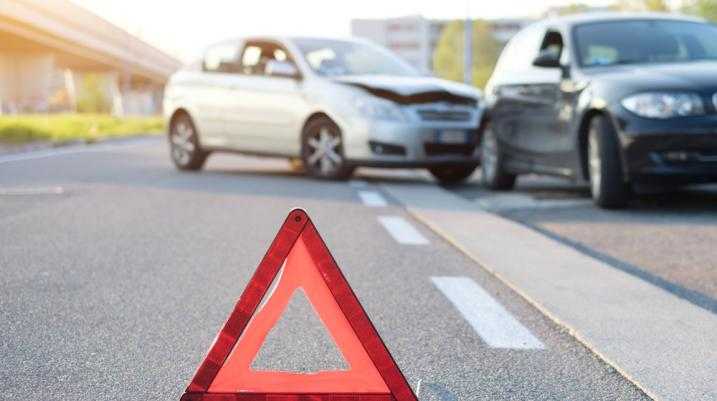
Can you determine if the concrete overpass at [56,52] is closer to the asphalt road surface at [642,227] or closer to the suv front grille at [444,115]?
the suv front grille at [444,115]

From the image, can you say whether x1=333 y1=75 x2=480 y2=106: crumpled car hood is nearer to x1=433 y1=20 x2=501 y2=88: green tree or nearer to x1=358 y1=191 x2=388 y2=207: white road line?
x1=358 y1=191 x2=388 y2=207: white road line

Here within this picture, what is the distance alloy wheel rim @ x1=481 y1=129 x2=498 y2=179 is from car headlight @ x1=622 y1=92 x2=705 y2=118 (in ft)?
9.18

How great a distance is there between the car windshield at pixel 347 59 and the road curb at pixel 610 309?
5535 mm

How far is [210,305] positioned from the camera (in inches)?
212

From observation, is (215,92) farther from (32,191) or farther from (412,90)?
(32,191)

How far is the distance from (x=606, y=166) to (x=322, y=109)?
458 cm

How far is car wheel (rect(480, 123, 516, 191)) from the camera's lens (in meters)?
11.8

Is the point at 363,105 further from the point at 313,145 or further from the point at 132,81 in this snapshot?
the point at 132,81

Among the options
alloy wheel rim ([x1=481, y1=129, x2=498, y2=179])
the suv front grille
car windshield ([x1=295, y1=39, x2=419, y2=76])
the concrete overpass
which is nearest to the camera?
alloy wheel rim ([x1=481, y1=129, x2=498, y2=179])

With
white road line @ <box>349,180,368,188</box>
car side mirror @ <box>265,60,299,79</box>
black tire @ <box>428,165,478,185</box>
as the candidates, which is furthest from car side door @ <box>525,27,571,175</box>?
car side mirror @ <box>265,60,299,79</box>

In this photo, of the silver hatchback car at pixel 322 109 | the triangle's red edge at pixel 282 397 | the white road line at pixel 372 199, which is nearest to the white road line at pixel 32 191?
the white road line at pixel 372 199

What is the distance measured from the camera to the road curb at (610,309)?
162 inches

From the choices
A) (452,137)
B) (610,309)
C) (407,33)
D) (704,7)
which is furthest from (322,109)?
(407,33)

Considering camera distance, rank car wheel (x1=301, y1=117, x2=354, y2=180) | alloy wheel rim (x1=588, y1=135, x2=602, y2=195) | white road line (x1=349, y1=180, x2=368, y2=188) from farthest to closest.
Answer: car wheel (x1=301, y1=117, x2=354, y2=180) < white road line (x1=349, y1=180, x2=368, y2=188) < alloy wheel rim (x1=588, y1=135, x2=602, y2=195)
